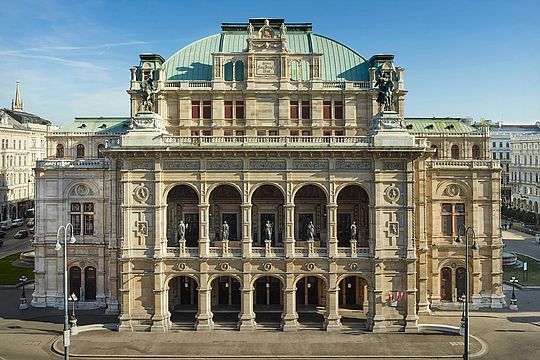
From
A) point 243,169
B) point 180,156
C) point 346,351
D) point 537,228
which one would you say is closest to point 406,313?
point 346,351

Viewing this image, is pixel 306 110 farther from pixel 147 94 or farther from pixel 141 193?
pixel 141 193

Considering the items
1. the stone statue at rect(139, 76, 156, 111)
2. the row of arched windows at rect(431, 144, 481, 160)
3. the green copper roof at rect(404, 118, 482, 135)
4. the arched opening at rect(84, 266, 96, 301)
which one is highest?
the stone statue at rect(139, 76, 156, 111)

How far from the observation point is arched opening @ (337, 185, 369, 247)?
52.7 meters

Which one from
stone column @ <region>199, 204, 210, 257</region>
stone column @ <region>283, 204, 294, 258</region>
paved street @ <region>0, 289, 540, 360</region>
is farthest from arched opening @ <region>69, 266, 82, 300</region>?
stone column @ <region>283, 204, 294, 258</region>

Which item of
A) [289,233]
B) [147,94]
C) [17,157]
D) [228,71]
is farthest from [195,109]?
[17,157]

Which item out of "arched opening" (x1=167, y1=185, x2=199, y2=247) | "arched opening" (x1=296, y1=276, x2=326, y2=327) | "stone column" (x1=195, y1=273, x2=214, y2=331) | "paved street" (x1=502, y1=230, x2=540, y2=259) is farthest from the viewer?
"paved street" (x1=502, y1=230, x2=540, y2=259)

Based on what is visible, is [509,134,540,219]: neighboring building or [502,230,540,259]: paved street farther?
[509,134,540,219]: neighboring building

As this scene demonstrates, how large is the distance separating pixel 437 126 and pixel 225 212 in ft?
92.3

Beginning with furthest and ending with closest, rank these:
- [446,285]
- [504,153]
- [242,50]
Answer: [504,153] → [242,50] → [446,285]

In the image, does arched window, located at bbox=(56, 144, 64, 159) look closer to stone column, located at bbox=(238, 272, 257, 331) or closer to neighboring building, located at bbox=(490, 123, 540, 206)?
stone column, located at bbox=(238, 272, 257, 331)

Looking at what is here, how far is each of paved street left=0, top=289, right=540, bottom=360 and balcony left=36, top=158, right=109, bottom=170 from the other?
48.3ft

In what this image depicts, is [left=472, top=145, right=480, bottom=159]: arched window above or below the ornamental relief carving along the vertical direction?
above

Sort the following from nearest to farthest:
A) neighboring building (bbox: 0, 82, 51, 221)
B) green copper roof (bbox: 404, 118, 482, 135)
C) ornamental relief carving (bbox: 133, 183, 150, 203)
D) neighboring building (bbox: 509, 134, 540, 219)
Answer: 1. ornamental relief carving (bbox: 133, 183, 150, 203)
2. green copper roof (bbox: 404, 118, 482, 135)
3. neighboring building (bbox: 0, 82, 51, 221)
4. neighboring building (bbox: 509, 134, 540, 219)

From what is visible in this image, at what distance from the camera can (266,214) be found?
52562mm
